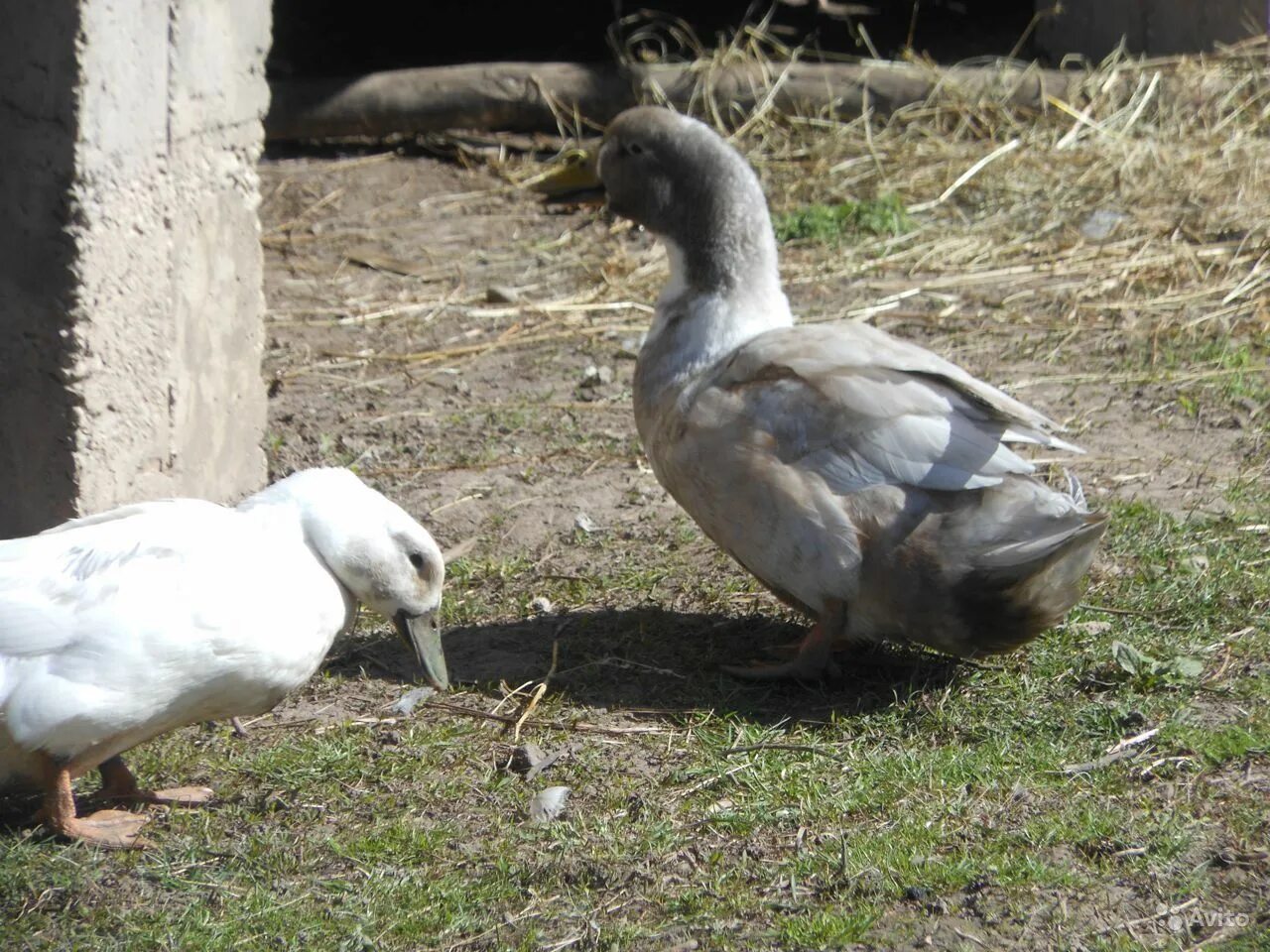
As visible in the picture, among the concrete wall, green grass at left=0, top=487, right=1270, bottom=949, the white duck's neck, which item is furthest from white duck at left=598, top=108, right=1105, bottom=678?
the concrete wall

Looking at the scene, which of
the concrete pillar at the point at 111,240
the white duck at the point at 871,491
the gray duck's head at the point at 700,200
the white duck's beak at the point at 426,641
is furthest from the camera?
the gray duck's head at the point at 700,200

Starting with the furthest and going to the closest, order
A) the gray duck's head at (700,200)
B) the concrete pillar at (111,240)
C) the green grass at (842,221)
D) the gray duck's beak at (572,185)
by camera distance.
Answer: the gray duck's beak at (572,185) < the green grass at (842,221) < the gray duck's head at (700,200) < the concrete pillar at (111,240)

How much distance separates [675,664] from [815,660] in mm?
423

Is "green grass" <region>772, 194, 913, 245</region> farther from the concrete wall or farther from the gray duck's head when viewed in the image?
the gray duck's head

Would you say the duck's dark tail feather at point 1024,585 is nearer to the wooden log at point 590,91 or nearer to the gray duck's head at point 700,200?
the gray duck's head at point 700,200

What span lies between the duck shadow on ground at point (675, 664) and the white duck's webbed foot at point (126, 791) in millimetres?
906

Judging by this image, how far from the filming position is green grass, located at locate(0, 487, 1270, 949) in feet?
9.98

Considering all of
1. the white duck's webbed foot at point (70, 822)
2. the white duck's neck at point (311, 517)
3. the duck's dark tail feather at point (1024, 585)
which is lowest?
the white duck's webbed foot at point (70, 822)

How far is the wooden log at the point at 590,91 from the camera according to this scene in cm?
895

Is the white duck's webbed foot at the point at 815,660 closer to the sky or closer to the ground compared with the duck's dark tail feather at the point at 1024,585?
closer to the ground

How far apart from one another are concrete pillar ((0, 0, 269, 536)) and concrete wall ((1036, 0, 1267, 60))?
644 centimetres

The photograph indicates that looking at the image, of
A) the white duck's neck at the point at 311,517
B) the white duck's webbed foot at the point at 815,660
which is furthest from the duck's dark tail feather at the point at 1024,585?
the white duck's neck at the point at 311,517

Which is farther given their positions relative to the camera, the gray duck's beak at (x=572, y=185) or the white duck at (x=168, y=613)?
the gray duck's beak at (x=572, y=185)

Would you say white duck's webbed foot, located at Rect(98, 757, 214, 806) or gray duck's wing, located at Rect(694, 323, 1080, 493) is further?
gray duck's wing, located at Rect(694, 323, 1080, 493)
